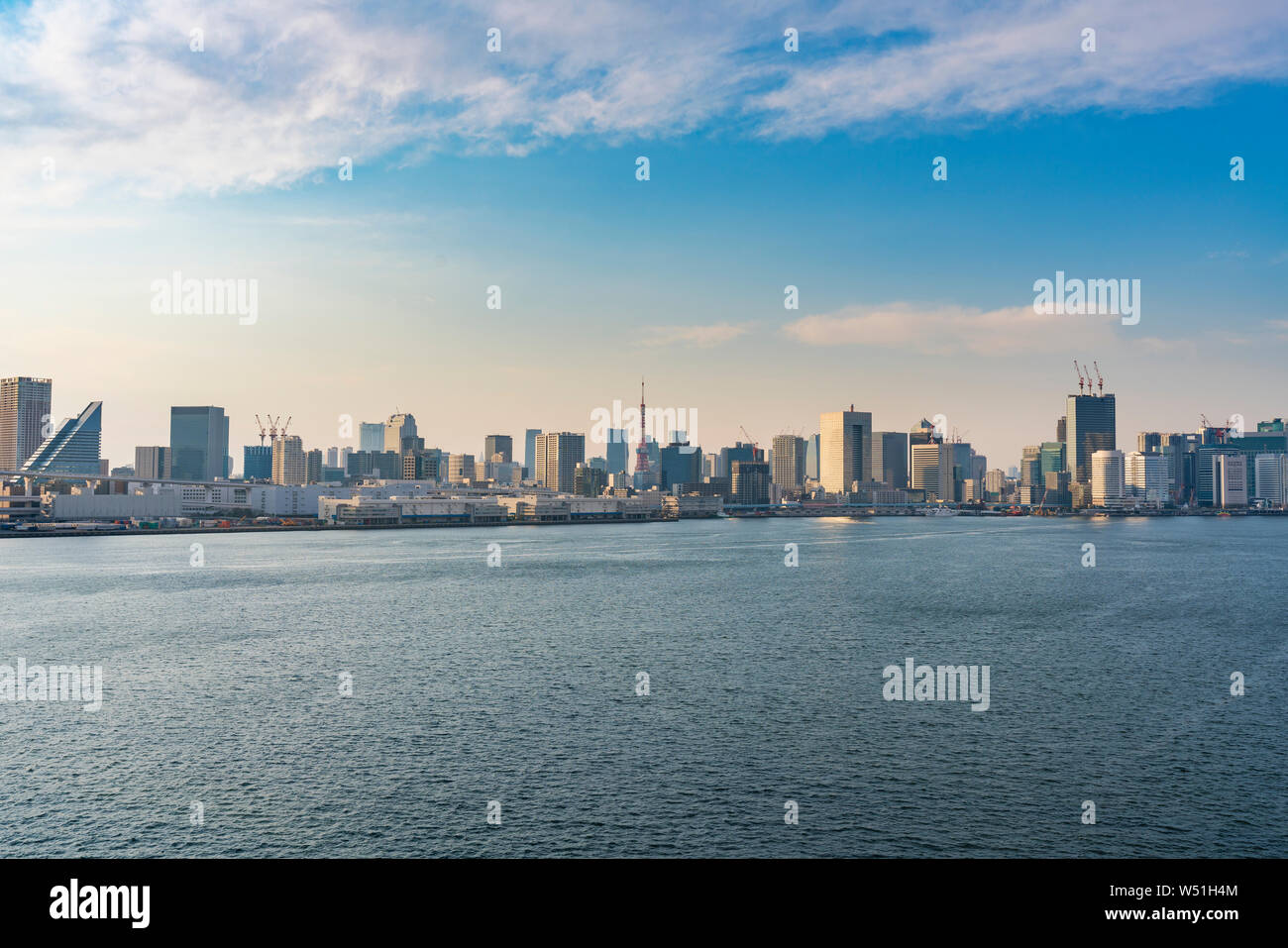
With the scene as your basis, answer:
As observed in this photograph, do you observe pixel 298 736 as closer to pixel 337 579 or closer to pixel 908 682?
pixel 908 682

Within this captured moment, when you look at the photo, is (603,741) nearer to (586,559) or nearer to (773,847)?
(773,847)

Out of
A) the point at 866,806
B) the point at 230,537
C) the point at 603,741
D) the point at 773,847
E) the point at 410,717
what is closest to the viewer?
the point at 773,847

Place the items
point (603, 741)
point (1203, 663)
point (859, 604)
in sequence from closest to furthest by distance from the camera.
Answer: point (603, 741) < point (1203, 663) < point (859, 604)

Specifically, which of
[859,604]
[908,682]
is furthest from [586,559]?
[908,682]

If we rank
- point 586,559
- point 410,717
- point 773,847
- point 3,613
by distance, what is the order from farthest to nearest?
A: point 586,559 < point 3,613 < point 410,717 < point 773,847

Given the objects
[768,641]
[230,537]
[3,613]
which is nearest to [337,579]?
[3,613]

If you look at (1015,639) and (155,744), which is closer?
(155,744)
